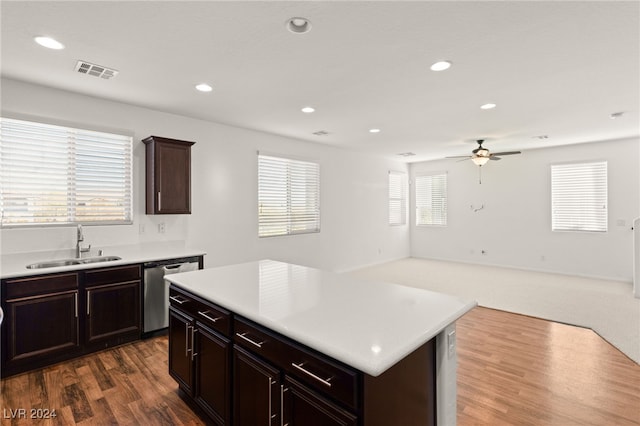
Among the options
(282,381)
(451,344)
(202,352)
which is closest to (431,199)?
(451,344)

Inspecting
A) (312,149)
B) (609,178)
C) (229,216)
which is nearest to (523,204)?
(609,178)

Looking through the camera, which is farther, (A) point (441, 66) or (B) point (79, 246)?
(B) point (79, 246)

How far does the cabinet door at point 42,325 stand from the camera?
263cm

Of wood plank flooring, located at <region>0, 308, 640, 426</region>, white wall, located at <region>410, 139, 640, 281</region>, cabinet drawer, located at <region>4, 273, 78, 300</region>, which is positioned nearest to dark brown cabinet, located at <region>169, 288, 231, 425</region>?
wood plank flooring, located at <region>0, 308, 640, 426</region>

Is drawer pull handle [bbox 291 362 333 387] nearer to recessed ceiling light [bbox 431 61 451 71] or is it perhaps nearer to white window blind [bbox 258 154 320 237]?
recessed ceiling light [bbox 431 61 451 71]

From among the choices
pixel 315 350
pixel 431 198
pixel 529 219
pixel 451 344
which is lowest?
pixel 451 344

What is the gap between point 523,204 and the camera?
714cm

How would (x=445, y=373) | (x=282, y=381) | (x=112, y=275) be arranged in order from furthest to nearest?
(x=112, y=275), (x=445, y=373), (x=282, y=381)

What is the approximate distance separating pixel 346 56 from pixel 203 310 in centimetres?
223

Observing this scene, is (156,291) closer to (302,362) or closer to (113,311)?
(113,311)

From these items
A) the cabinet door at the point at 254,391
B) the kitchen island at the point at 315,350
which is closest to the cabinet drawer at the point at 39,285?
the kitchen island at the point at 315,350

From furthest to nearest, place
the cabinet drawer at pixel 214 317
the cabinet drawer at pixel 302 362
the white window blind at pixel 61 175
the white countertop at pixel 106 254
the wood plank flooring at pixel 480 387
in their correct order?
the white window blind at pixel 61 175 → the white countertop at pixel 106 254 → the wood plank flooring at pixel 480 387 → the cabinet drawer at pixel 214 317 → the cabinet drawer at pixel 302 362

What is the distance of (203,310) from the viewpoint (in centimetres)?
201

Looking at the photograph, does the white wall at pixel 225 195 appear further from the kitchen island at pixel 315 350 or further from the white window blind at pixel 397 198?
the kitchen island at pixel 315 350
